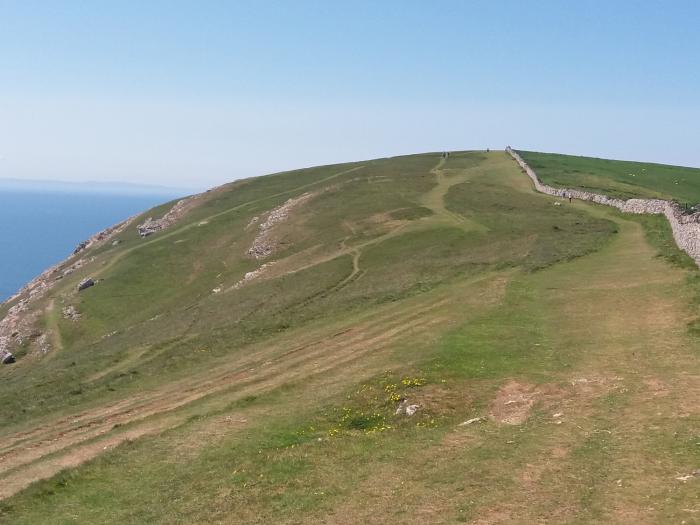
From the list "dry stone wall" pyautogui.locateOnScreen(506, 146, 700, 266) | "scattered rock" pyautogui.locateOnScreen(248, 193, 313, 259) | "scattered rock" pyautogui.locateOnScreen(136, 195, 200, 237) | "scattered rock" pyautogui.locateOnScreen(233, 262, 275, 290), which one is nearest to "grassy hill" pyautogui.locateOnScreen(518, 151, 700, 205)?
"dry stone wall" pyautogui.locateOnScreen(506, 146, 700, 266)

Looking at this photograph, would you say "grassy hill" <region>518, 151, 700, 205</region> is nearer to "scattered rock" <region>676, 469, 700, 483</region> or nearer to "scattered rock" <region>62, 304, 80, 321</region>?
"scattered rock" <region>676, 469, 700, 483</region>

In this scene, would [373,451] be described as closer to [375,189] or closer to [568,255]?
[568,255]

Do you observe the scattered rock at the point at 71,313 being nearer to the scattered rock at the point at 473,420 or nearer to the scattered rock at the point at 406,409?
the scattered rock at the point at 406,409

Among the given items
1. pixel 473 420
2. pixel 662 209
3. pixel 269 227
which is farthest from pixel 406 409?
pixel 269 227

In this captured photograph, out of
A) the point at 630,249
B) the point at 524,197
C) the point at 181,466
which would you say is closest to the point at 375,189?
the point at 524,197

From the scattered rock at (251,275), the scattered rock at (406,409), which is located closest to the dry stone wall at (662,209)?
the scattered rock at (406,409)

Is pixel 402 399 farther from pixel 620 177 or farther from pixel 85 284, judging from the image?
pixel 620 177
